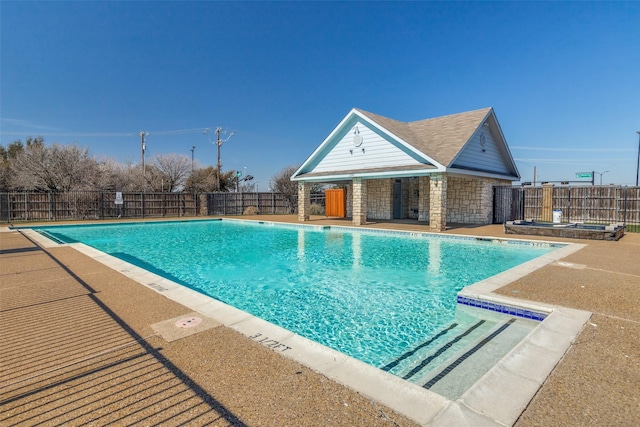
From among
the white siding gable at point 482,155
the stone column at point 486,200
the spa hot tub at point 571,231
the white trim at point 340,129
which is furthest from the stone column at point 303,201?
the spa hot tub at point 571,231

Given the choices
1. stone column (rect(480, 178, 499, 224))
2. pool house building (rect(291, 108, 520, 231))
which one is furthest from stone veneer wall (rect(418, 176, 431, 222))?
stone column (rect(480, 178, 499, 224))

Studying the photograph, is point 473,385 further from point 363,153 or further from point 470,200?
point 470,200

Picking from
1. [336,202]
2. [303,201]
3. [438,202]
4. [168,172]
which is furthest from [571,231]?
[168,172]

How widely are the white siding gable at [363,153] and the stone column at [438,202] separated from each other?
1.00 m

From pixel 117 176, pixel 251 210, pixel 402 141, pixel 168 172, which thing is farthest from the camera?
pixel 168 172

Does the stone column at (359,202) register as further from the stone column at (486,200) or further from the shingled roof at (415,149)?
the stone column at (486,200)

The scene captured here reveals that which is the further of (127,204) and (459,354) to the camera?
(127,204)

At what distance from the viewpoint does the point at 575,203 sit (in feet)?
52.8


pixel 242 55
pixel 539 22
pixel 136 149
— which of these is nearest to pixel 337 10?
pixel 242 55

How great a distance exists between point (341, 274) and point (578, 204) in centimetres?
1493

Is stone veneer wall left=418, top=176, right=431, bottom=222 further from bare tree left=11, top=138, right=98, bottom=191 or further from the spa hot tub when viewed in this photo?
bare tree left=11, top=138, right=98, bottom=191

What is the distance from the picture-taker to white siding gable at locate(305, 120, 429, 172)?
50.6ft

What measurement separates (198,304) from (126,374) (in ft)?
6.08

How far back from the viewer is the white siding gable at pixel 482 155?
15.1 meters
